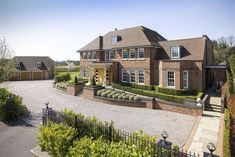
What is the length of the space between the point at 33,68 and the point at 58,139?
4750 cm

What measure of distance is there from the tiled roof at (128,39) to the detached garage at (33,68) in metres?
21.5

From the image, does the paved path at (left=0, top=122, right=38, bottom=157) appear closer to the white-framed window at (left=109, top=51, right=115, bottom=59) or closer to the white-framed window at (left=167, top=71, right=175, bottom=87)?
the white-framed window at (left=167, top=71, right=175, bottom=87)

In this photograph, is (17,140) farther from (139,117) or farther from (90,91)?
(90,91)

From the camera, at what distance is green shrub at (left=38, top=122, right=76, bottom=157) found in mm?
7805

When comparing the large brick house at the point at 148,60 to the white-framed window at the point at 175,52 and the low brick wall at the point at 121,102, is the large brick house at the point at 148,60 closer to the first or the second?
the white-framed window at the point at 175,52

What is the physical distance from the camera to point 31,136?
37.5ft

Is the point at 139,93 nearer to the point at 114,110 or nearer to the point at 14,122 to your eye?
the point at 114,110

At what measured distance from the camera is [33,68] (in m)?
49.9

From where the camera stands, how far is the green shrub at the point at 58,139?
7.80 meters

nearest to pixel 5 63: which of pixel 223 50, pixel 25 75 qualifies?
pixel 25 75

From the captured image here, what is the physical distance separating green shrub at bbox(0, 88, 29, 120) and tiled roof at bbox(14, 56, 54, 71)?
36.1 metres

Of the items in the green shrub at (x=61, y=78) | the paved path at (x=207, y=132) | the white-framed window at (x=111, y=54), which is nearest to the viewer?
the paved path at (x=207, y=132)

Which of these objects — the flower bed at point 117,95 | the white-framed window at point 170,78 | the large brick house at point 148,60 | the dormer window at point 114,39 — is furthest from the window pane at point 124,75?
the white-framed window at point 170,78

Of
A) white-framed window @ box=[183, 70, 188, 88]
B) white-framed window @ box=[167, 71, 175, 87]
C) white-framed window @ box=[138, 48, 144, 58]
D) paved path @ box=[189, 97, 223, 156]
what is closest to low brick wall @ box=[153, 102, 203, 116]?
paved path @ box=[189, 97, 223, 156]
